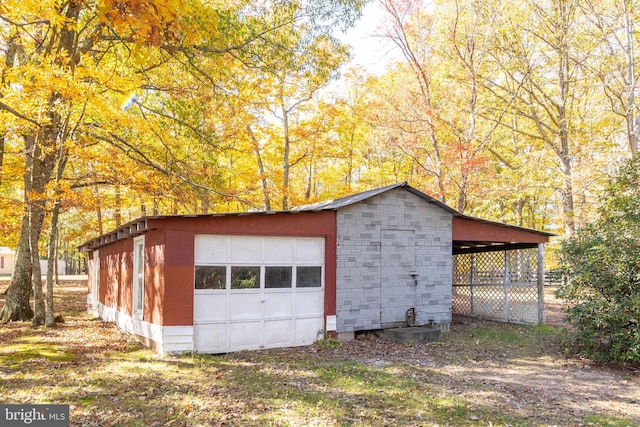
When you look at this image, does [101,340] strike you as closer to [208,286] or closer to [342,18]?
[208,286]

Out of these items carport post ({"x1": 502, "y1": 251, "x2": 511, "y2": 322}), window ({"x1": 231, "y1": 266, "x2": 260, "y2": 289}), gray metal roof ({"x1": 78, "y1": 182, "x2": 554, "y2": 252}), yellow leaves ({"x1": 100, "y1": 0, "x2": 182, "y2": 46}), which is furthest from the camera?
carport post ({"x1": 502, "y1": 251, "x2": 511, "y2": 322})

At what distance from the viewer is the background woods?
1053cm

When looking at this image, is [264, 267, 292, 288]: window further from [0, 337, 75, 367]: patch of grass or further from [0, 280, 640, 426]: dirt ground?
[0, 337, 75, 367]: patch of grass

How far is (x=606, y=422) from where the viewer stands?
5309mm

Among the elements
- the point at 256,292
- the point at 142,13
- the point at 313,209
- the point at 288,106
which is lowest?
the point at 256,292

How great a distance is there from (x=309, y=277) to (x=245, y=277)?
1.44m

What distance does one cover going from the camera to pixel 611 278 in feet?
26.4

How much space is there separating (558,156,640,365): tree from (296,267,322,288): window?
4.78 meters

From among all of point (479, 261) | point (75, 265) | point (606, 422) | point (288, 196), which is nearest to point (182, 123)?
point (288, 196)

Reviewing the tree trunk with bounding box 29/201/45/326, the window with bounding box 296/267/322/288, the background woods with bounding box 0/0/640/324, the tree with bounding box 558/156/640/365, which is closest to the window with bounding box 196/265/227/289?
the window with bounding box 296/267/322/288

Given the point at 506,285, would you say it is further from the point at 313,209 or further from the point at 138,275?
the point at 138,275

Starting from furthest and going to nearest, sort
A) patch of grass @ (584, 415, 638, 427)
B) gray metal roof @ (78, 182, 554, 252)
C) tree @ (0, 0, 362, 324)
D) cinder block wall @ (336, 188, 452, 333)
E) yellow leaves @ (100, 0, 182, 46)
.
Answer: cinder block wall @ (336, 188, 452, 333) < tree @ (0, 0, 362, 324) < gray metal roof @ (78, 182, 554, 252) < patch of grass @ (584, 415, 638, 427) < yellow leaves @ (100, 0, 182, 46)

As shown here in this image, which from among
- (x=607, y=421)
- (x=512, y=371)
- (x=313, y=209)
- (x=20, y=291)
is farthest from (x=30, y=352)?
(x=607, y=421)

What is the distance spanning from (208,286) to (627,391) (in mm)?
6924
